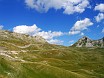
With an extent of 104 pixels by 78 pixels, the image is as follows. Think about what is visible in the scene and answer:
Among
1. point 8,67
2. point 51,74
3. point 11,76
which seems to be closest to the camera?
point 11,76

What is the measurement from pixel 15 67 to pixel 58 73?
3124 cm

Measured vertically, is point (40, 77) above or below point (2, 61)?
Answer: below

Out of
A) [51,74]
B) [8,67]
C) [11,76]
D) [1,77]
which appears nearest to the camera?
[1,77]

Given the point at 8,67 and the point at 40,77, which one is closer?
the point at 8,67

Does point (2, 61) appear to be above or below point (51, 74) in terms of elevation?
above

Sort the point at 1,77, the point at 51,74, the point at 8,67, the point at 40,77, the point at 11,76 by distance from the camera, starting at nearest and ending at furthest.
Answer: the point at 1,77
the point at 11,76
the point at 8,67
the point at 40,77
the point at 51,74

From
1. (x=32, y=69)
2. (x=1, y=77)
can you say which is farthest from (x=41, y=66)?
(x=1, y=77)

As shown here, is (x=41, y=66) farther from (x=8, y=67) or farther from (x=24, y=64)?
(x=8, y=67)

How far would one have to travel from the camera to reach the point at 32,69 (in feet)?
471

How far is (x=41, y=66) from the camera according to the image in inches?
5930

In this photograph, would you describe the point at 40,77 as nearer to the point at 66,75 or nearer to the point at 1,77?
the point at 66,75

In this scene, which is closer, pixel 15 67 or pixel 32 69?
pixel 15 67

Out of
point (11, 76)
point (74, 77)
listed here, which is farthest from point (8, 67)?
point (74, 77)

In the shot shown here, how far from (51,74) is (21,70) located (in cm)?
2190
